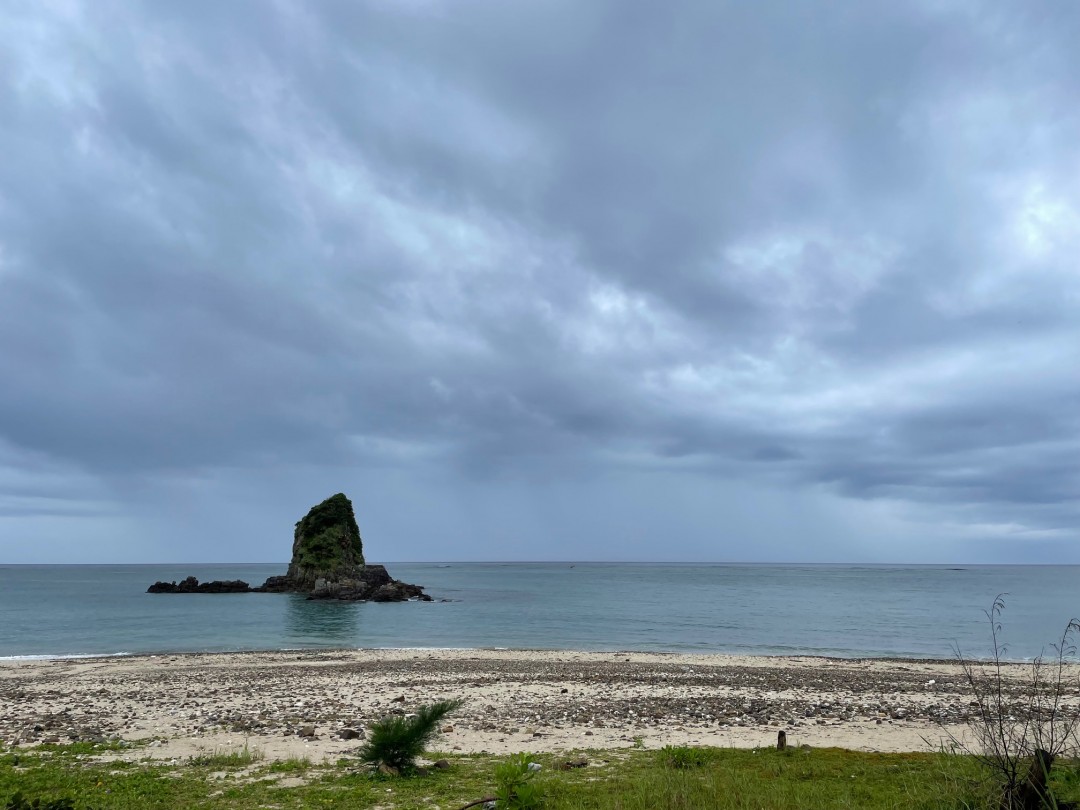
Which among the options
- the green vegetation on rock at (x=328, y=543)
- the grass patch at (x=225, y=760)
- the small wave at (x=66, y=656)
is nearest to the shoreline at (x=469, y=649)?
the small wave at (x=66, y=656)

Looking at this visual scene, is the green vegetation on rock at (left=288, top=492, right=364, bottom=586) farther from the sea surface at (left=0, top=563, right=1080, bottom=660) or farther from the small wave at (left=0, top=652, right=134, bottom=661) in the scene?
the small wave at (left=0, top=652, right=134, bottom=661)

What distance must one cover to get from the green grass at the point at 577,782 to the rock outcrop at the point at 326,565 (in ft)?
338

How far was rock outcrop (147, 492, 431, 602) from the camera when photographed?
389ft

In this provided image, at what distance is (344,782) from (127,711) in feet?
43.2

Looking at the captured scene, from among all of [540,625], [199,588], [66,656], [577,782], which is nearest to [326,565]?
[199,588]

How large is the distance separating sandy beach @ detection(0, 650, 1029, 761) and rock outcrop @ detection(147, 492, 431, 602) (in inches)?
3248

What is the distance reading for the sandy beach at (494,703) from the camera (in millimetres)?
16078

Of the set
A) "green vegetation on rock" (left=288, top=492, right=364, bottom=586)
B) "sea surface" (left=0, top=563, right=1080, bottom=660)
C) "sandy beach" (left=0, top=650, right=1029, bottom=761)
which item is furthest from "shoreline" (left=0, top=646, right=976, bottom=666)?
"green vegetation on rock" (left=288, top=492, right=364, bottom=586)

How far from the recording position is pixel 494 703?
21781 millimetres

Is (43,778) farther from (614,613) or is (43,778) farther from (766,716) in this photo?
(614,613)

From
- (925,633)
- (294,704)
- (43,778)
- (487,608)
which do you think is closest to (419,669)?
(294,704)

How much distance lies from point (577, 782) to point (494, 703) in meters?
11.9

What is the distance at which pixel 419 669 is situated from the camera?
32.9m

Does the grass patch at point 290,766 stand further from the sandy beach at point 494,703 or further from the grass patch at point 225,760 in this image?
the sandy beach at point 494,703
